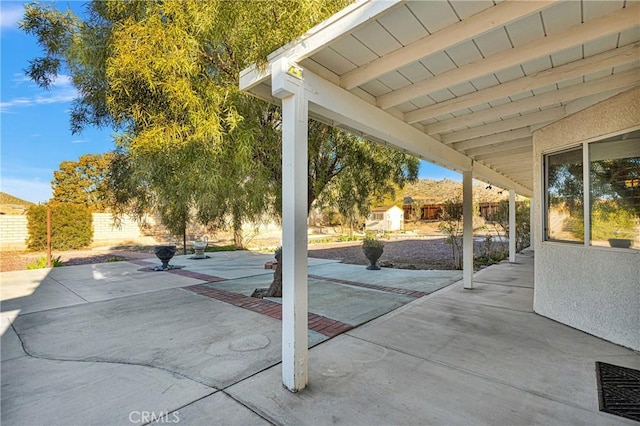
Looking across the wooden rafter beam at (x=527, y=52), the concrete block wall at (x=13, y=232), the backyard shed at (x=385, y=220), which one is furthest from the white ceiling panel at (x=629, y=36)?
the backyard shed at (x=385, y=220)

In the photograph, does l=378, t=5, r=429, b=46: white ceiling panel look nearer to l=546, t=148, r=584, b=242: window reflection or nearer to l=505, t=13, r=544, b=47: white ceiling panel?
l=505, t=13, r=544, b=47: white ceiling panel

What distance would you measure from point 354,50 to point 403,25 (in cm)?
46

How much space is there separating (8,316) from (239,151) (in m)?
4.83

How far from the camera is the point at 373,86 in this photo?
321 centimetres

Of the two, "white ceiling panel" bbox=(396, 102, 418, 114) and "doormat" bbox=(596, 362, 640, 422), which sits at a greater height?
"white ceiling panel" bbox=(396, 102, 418, 114)

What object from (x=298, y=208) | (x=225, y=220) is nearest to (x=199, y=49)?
(x=298, y=208)

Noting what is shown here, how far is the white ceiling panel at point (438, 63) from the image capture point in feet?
8.79

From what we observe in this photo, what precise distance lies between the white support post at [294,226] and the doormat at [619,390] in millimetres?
2444

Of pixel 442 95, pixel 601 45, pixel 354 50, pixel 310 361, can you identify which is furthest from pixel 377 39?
pixel 310 361

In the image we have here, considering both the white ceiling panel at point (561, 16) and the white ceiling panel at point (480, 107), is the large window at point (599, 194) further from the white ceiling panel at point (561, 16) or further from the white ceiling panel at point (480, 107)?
the white ceiling panel at point (561, 16)

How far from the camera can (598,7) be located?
81.4 inches

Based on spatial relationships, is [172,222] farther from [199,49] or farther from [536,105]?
[536,105]

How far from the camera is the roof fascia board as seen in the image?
2.08m

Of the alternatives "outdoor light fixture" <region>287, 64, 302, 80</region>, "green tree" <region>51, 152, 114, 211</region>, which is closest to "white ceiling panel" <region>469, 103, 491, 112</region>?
"outdoor light fixture" <region>287, 64, 302, 80</region>
